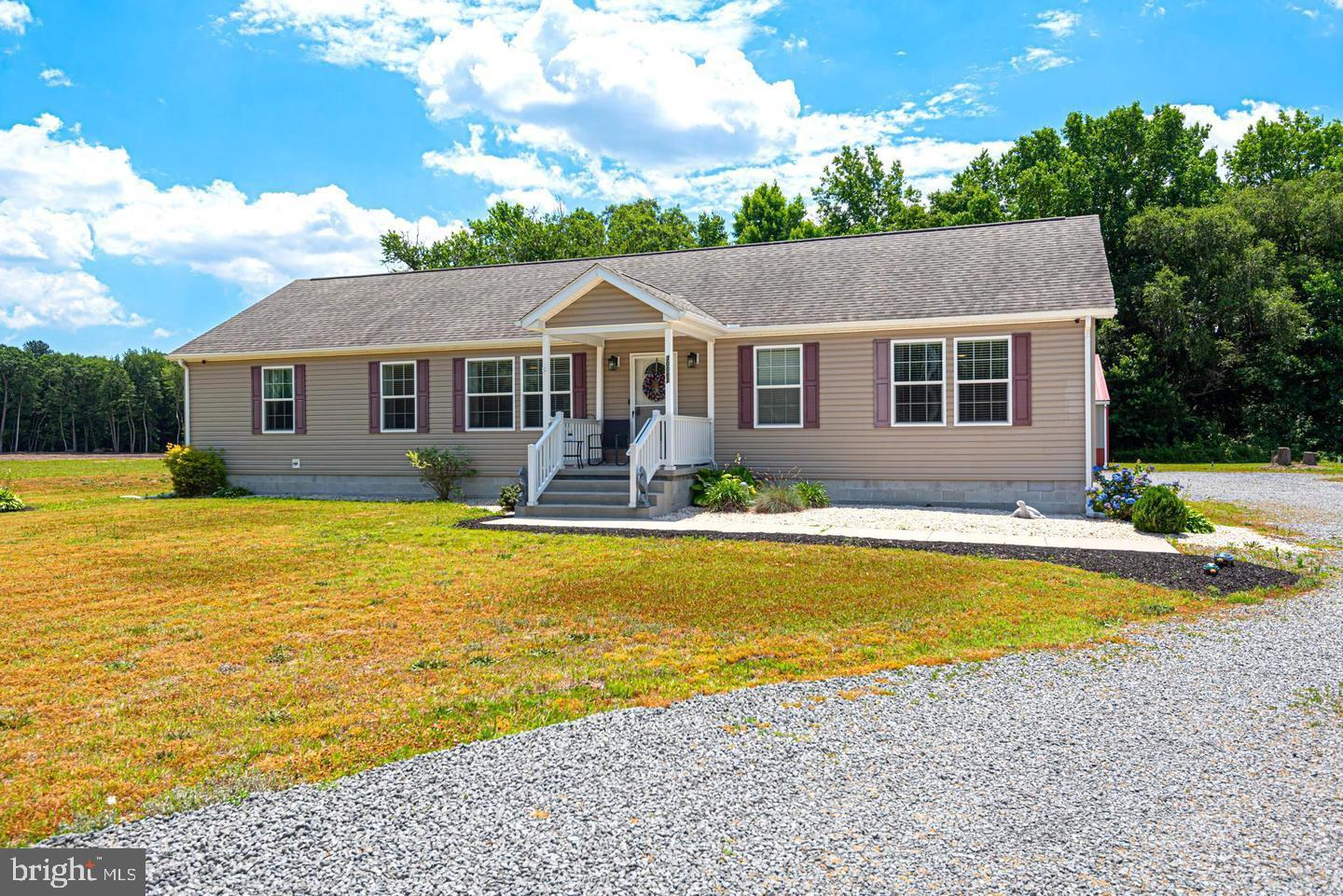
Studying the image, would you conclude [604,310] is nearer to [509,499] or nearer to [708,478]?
[708,478]

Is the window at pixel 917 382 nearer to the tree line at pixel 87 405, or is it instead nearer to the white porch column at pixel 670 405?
the white porch column at pixel 670 405

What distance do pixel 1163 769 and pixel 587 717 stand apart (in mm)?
2650

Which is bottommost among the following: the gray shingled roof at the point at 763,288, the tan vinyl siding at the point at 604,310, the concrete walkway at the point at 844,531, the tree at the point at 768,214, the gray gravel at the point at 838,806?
the gray gravel at the point at 838,806

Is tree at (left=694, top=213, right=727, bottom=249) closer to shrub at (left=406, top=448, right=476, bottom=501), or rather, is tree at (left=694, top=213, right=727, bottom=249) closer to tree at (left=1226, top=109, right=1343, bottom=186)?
tree at (left=1226, top=109, right=1343, bottom=186)

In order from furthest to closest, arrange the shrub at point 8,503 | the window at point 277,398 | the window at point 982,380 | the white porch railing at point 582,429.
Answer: the window at point 277,398, the shrub at point 8,503, the white porch railing at point 582,429, the window at point 982,380

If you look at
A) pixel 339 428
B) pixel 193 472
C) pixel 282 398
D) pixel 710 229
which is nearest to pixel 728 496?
pixel 339 428

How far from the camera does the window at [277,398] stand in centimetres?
1766

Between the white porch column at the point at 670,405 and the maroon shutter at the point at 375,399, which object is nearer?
the white porch column at the point at 670,405

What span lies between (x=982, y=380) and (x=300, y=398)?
13.7 m

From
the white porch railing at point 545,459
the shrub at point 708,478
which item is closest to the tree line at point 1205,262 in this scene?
the shrub at point 708,478

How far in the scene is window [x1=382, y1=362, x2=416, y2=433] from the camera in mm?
16844

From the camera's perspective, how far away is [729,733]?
3.95 m

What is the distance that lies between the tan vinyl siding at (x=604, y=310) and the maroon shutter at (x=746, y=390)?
7.04ft

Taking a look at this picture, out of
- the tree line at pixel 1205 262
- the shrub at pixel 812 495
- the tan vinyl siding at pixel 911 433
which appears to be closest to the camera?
the tan vinyl siding at pixel 911 433
